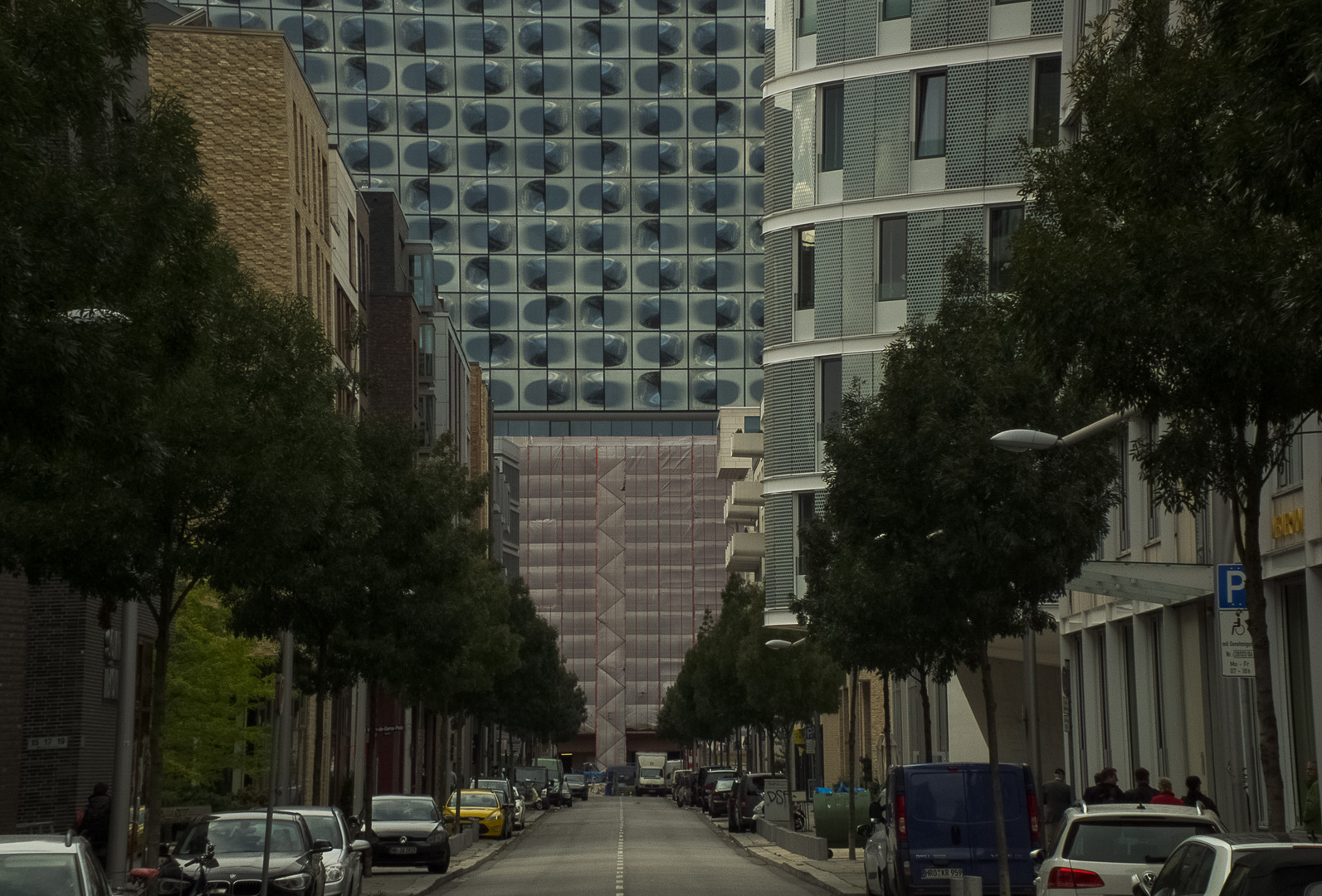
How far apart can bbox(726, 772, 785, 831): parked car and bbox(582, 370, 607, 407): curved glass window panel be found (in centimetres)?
8623

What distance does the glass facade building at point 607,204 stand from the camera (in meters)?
144

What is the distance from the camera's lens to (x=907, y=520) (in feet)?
78.8

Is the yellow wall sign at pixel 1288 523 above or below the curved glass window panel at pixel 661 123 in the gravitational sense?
below

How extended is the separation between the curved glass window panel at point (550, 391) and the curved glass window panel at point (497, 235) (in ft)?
32.6

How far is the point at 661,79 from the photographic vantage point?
482 ft

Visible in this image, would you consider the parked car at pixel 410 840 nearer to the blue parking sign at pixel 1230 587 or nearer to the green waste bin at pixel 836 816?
the green waste bin at pixel 836 816

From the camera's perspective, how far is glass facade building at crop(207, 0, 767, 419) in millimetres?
144500

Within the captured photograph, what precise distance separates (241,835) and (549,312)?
124m

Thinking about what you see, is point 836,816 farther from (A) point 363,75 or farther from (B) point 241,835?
(A) point 363,75

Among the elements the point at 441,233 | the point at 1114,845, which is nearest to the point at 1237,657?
the point at 1114,845

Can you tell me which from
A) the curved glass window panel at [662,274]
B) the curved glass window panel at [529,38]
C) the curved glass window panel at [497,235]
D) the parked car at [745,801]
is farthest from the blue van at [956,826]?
the curved glass window panel at [529,38]

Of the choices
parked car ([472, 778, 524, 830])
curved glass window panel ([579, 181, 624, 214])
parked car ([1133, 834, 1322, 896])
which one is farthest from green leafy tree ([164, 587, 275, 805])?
curved glass window panel ([579, 181, 624, 214])

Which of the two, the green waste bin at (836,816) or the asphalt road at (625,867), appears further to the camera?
the green waste bin at (836,816)

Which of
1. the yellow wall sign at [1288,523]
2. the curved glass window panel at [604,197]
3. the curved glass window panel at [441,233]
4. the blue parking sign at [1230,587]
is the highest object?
the curved glass window panel at [604,197]
